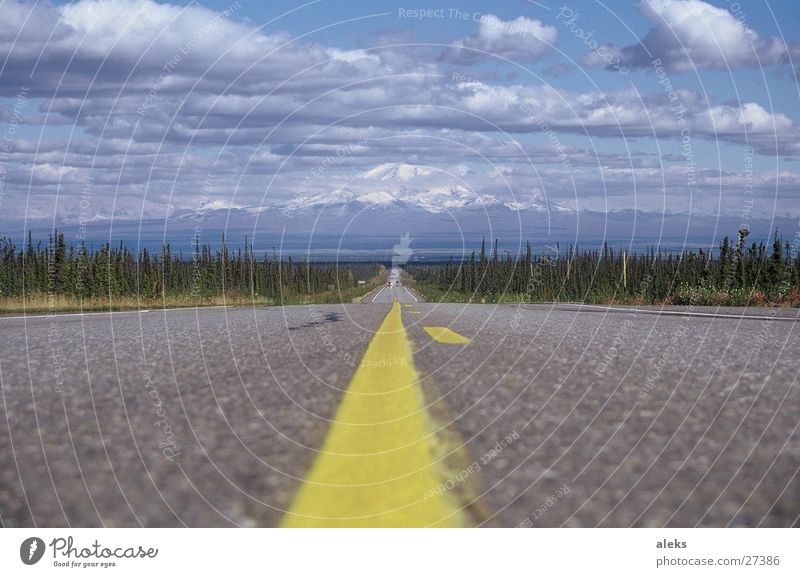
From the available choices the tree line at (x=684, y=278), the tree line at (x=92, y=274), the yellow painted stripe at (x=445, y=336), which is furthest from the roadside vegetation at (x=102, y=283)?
the tree line at (x=684, y=278)

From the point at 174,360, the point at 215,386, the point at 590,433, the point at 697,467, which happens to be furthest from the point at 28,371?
the point at 697,467

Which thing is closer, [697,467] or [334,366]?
[697,467]

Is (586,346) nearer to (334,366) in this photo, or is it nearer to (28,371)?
(334,366)

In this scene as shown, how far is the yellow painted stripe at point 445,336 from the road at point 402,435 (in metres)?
0.77

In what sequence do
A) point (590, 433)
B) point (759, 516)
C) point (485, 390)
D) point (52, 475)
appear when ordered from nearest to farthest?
point (759, 516)
point (52, 475)
point (590, 433)
point (485, 390)

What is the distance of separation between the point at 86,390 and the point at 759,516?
4663mm

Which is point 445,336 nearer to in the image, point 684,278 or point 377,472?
point 377,472

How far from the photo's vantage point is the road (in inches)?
132

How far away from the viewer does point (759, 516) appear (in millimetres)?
3246

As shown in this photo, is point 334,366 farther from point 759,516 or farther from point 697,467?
point 759,516

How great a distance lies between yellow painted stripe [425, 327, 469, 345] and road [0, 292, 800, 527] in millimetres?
765

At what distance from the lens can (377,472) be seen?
395 centimetres

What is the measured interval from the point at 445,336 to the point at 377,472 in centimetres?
683
